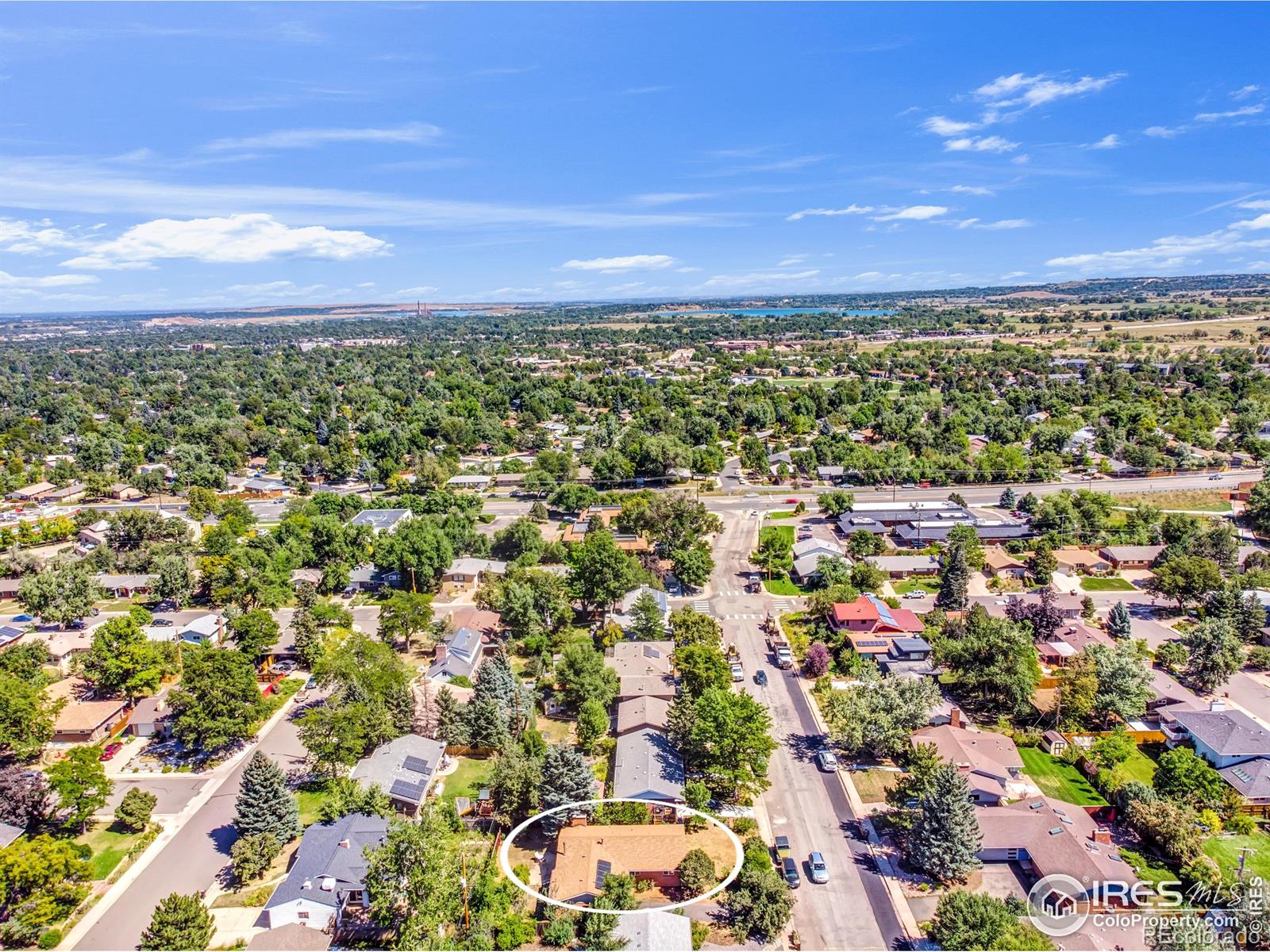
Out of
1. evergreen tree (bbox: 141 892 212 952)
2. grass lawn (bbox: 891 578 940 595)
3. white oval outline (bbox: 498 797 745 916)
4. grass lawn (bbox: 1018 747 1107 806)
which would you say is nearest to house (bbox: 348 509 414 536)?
white oval outline (bbox: 498 797 745 916)

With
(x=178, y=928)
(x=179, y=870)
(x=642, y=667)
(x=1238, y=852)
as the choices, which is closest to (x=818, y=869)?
(x=642, y=667)

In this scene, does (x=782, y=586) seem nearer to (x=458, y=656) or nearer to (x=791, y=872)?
(x=458, y=656)

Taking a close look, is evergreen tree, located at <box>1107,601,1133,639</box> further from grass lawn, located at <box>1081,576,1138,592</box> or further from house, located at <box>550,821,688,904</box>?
house, located at <box>550,821,688,904</box>

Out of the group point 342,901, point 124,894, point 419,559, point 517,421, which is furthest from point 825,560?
point 517,421

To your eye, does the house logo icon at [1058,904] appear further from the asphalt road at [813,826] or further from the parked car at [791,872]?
the parked car at [791,872]

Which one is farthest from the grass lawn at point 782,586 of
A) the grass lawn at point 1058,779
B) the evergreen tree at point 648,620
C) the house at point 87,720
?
the house at point 87,720

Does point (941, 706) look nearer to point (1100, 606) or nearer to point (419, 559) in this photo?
point (1100, 606)

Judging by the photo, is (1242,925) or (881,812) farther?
(881,812)
